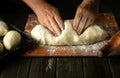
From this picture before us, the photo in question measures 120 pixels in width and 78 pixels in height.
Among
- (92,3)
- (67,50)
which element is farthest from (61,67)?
(92,3)

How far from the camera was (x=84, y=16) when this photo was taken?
124cm

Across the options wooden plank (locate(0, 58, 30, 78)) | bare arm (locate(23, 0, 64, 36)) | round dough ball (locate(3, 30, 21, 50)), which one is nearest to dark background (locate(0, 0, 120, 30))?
bare arm (locate(23, 0, 64, 36))

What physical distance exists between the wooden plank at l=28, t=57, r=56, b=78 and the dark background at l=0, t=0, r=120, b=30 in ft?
1.33

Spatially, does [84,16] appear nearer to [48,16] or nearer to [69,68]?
[48,16]

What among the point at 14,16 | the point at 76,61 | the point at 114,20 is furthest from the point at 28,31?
the point at 114,20

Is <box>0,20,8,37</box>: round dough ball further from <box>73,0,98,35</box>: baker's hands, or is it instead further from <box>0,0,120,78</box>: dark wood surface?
<box>73,0,98,35</box>: baker's hands

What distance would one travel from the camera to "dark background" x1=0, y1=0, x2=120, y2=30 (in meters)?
1.45

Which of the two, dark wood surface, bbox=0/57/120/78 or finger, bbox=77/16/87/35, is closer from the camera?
dark wood surface, bbox=0/57/120/78

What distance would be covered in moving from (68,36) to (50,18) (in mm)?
145

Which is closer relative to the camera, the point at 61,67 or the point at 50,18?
the point at 61,67

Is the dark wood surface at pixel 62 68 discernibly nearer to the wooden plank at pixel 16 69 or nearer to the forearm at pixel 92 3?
the wooden plank at pixel 16 69

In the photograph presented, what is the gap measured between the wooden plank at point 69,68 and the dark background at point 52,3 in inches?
17.0

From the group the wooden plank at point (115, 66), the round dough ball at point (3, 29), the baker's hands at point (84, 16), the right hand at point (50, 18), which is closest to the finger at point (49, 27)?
the right hand at point (50, 18)

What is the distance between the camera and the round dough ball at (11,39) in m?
1.10
